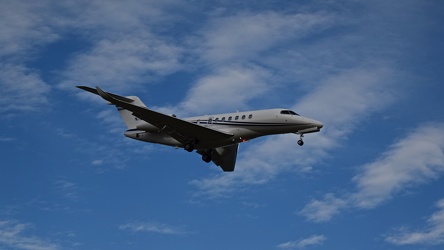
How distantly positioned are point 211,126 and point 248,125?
298 centimetres

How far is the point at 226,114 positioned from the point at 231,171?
7.61 metres

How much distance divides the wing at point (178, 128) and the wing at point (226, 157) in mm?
5728

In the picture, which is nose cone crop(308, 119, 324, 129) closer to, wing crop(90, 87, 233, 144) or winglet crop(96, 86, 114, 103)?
wing crop(90, 87, 233, 144)

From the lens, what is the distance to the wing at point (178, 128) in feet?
171

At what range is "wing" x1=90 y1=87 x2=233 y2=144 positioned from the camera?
171ft

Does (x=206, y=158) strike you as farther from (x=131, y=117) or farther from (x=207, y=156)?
(x=131, y=117)

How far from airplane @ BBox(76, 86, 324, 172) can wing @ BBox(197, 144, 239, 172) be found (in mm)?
3583

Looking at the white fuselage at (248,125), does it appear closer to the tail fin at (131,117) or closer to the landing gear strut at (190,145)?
the landing gear strut at (190,145)

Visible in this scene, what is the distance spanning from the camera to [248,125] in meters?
52.5

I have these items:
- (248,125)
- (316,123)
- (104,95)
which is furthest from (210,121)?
(104,95)

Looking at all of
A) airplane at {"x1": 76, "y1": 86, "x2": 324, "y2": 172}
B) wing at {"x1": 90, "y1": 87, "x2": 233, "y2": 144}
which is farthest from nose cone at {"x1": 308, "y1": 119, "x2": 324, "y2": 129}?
wing at {"x1": 90, "y1": 87, "x2": 233, "y2": 144}

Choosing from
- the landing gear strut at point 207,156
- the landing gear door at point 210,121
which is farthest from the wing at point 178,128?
the landing gear strut at point 207,156

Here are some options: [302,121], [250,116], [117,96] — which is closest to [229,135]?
[250,116]

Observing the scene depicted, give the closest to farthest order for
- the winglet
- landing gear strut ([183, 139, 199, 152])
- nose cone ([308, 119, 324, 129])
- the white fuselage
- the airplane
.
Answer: the winglet, nose cone ([308, 119, 324, 129]), the airplane, the white fuselage, landing gear strut ([183, 139, 199, 152])
